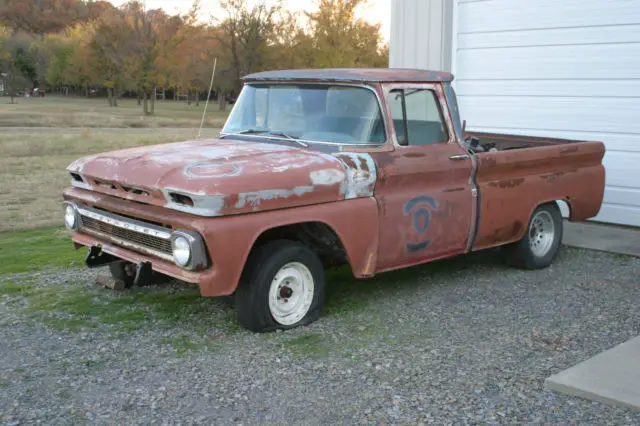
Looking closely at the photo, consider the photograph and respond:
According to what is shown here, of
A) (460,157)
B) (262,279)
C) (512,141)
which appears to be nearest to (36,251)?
(262,279)

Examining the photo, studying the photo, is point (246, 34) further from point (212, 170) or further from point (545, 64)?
→ point (212, 170)

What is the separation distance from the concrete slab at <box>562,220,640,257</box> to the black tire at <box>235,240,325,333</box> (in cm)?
435

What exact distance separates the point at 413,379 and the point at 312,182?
153 cm

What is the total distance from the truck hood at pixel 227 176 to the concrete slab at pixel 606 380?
1.95 meters

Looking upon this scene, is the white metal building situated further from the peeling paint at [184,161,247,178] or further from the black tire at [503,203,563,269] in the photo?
the peeling paint at [184,161,247,178]

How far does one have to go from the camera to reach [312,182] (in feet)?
16.8

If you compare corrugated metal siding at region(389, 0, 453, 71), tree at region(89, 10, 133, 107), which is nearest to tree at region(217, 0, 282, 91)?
tree at region(89, 10, 133, 107)

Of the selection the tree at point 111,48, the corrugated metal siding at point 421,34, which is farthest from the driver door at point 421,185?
the tree at point 111,48

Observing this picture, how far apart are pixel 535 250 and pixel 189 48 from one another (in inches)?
1912

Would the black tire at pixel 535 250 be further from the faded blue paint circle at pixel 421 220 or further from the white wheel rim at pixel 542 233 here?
the faded blue paint circle at pixel 421 220

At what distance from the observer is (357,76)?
5.81 metres

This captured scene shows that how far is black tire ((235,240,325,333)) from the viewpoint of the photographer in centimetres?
498

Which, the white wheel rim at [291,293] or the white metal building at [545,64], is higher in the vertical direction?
the white metal building at [545,64]

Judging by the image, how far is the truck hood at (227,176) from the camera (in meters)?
4.69
